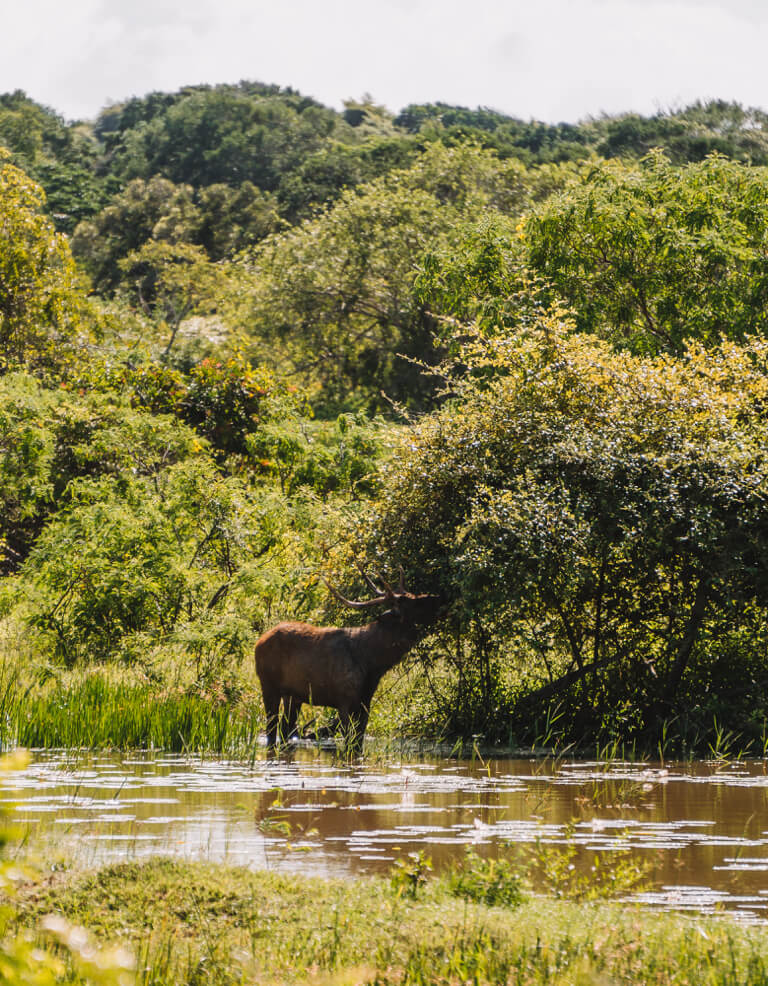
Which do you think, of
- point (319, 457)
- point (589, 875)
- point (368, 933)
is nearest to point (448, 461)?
point (589, 875)

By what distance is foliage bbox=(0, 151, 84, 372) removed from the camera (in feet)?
90.6

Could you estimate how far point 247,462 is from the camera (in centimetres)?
2441

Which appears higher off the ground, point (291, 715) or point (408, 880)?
point (291, 715)

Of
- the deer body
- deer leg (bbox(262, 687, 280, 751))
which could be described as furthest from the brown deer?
deer leg (bbox(262, 687, 280, 751))

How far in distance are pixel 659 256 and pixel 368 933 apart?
19358mm

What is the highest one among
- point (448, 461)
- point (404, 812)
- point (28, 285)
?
point (28, 285)

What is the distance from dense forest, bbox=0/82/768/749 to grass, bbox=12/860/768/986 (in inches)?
230

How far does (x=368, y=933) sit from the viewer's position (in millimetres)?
5375

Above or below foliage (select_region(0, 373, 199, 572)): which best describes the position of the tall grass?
below

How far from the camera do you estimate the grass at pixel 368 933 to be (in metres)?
4.88

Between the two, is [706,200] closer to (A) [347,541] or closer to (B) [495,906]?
(A) [347,541]

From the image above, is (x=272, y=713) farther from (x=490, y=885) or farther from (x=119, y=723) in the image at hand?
(x=490, y=885)

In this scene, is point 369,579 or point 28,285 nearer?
point 369,579

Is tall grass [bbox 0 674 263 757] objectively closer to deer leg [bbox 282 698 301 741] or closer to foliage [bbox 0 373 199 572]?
deer leg [bbox 282 698 301 741]
